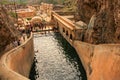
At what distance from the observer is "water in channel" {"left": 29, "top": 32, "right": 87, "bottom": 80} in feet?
114

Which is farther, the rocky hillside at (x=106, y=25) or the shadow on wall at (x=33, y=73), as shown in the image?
the shadow on wall at (x=33, y=73)

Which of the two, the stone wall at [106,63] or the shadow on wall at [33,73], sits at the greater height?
the stone wall at [106,63]

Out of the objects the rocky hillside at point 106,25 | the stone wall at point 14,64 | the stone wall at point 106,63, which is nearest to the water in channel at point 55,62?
the stone wall at point 14,64

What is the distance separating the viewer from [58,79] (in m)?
33.2

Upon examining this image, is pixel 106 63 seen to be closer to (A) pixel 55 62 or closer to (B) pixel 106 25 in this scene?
(B) pixel 106 25

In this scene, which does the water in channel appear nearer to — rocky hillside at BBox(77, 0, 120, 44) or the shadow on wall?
the shadow on wall

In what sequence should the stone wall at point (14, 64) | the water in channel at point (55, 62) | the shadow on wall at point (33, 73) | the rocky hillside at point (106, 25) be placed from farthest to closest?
the water in channel at point (55, 62), the shadow on wall at point (33, 73), the rocky hillside at point (106, 25), the stone wall at point (14, 64)

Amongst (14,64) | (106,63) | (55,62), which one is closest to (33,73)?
(55,62)

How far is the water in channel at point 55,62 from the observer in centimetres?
3469

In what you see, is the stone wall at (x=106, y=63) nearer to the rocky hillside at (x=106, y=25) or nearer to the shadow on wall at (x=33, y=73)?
the rocky hillside at (x=106, y=25)

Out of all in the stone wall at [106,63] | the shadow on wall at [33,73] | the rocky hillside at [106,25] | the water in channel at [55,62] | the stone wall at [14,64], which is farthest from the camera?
the water in channel at [55,62]

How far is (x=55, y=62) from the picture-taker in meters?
40.3

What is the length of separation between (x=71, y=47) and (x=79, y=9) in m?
13.9

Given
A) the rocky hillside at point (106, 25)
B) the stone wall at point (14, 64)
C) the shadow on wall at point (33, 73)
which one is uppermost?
the rocky hillside at point (106, 25)
